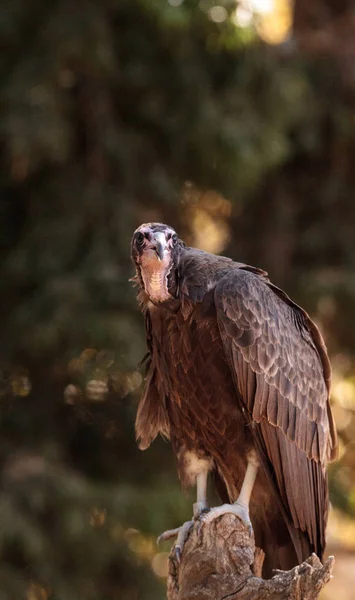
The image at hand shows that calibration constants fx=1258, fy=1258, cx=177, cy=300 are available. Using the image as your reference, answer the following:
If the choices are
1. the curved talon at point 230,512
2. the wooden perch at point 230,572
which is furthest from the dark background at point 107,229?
the wooden perch at point 230,572

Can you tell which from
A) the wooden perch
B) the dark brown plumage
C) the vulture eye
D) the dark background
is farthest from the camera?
the dark background

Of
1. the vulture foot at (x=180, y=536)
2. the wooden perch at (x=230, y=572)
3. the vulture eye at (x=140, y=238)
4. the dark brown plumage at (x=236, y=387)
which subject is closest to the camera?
the wooden perch at (x=230, y=572)

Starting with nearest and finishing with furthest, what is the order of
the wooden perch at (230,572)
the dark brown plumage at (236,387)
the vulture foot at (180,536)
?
the wooden perch at (230,572) → the vulture foot at (180,536) → the dark brown plumage at (236,387)

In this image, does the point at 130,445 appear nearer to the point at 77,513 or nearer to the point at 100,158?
the point at 77,513

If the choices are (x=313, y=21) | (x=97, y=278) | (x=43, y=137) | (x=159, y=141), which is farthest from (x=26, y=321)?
(x=313, y=21)

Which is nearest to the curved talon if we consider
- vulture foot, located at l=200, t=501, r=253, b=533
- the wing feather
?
vulture foot, located at l=200, t=501, r=253, b=533

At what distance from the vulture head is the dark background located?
2957 millimetres

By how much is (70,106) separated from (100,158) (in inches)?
19.9

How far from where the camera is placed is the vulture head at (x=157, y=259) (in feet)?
17.8

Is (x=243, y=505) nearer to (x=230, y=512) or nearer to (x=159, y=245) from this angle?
(x=230, y=512)

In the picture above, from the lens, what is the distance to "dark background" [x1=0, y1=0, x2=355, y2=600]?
8867 mm

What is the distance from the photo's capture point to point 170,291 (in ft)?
18.4

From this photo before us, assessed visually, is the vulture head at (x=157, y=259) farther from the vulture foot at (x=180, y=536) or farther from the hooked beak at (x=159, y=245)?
the vulture foot at (x=180, y=536)

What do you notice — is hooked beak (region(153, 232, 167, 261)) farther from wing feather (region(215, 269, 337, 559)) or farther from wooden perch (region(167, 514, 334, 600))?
wooden perch (region(167, 514, 334, 600))
